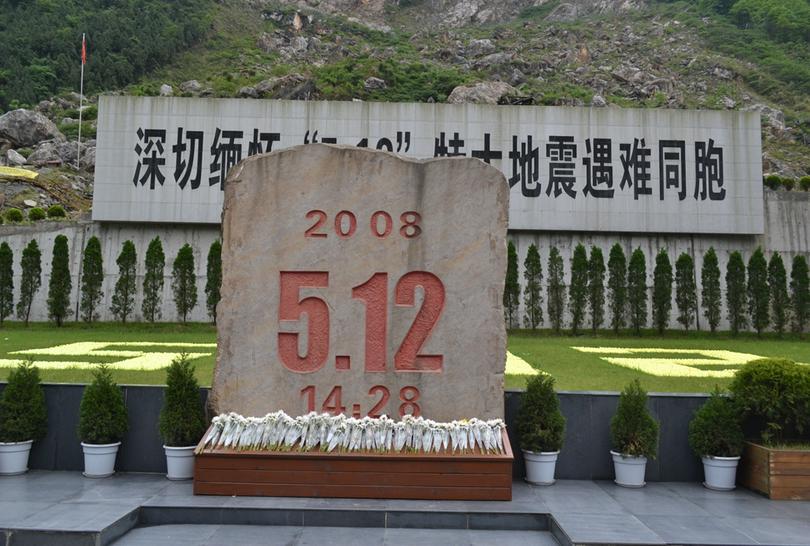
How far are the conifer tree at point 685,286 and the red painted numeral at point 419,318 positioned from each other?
57.0ft

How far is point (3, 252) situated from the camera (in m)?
20.2

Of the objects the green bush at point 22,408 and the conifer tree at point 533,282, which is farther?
the conifer tree at point 533,282

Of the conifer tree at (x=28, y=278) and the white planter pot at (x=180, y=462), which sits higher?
the conifer tree at (x=28, y=278)

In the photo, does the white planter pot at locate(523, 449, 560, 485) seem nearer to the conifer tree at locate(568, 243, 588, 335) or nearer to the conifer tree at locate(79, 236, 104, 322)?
the conifer tree at locate(568, 243, 588, 335)

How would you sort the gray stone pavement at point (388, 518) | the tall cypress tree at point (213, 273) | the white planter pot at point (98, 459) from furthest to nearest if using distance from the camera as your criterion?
the tall cypress tree at point (213, 273), the white planter pot at point (98, 459), the gray stone pavement at point (388, 518)

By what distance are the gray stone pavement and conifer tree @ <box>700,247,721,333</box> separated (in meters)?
16.7

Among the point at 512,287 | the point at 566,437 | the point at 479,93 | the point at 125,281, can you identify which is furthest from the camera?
the point at 479,93

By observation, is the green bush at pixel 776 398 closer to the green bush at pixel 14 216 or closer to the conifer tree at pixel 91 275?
the conifer tree at pixel 91 275

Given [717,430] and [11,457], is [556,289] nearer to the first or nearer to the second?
[717,430]

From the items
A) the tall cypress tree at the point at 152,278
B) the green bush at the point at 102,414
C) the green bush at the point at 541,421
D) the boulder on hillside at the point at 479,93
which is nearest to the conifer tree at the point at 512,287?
the tall cypress tree at the point at 152,278

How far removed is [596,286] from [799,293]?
649 cm

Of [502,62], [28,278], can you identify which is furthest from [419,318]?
[502,62]

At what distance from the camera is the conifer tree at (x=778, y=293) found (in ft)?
66.8

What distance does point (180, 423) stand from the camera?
556 cm
